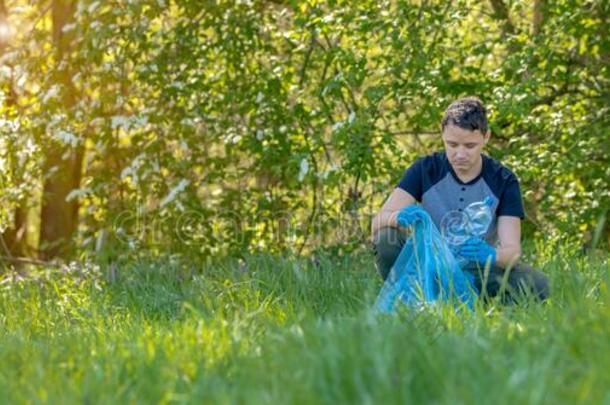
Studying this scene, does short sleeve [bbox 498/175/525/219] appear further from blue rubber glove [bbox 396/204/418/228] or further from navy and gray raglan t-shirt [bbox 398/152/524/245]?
blue rubber glove [bbox 396/204/418/228]

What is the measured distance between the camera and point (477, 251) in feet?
13.9

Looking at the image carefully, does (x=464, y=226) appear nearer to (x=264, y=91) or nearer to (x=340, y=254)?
(x=340, y=254)

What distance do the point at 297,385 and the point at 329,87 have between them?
3.91m

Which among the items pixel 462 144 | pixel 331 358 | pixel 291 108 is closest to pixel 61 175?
pixel 291 108

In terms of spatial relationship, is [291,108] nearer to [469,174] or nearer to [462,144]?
[469,174]

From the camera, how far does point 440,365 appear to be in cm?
259

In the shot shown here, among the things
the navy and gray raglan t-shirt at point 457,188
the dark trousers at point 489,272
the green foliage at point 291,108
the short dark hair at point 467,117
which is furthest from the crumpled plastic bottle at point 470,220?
the green foliage at point 291,108

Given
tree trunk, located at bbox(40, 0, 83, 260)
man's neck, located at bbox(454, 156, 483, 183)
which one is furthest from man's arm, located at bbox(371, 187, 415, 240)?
tree trunk, located at bbox(40, 0, 83, 260)

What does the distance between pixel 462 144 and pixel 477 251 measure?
1.72 feet

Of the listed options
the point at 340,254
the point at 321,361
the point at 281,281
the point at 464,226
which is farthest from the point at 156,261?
the point at 321,361

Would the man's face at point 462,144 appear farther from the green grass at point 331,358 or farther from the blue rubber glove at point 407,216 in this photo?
the green grass at point 331,358

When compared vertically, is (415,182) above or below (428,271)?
above

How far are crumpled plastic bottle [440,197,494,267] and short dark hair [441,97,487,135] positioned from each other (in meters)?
0.35

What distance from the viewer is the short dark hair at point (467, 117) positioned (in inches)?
174
